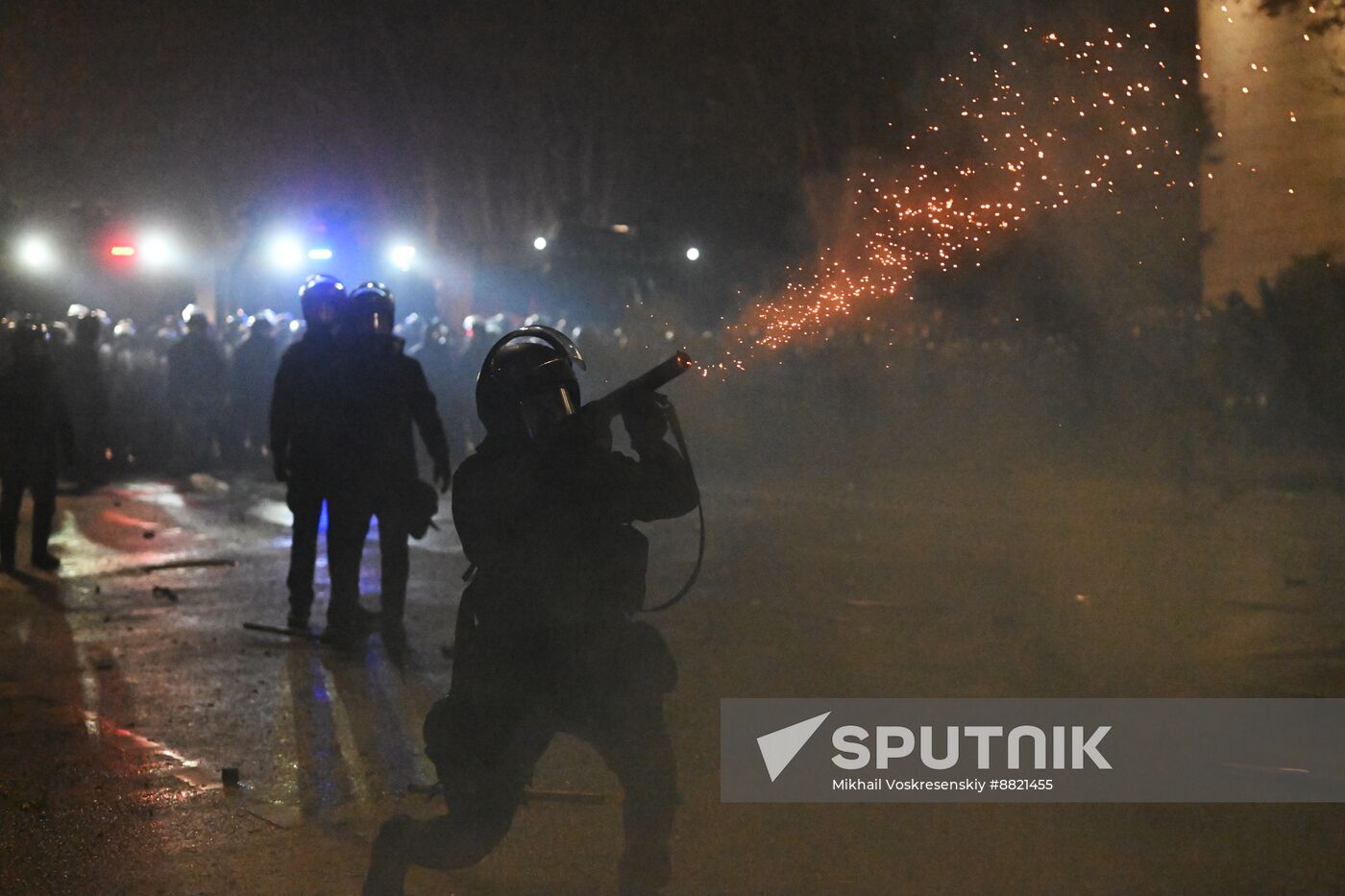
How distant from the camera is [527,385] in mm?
3797

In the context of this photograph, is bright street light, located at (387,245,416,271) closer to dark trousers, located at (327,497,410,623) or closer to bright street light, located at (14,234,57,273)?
bright street light, located at (14,234,57,273)

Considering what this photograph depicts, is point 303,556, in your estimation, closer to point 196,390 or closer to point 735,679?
point 735,679

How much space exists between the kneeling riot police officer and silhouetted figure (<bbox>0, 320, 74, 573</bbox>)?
880 centimetres

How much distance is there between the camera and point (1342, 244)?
15172 mm

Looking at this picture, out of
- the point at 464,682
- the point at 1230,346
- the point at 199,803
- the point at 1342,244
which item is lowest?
the point at 199,803

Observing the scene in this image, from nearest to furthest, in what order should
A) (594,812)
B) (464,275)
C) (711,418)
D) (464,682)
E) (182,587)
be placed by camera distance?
(464,682)
(594,812)
(182,587)
(711,418)
(464,275)

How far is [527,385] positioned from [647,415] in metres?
0.35

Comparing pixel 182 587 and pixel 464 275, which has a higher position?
pixel 464 275

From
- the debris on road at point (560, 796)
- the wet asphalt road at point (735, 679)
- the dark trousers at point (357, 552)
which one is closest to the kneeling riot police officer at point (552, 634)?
the wet asphalt road at point (735, 679)

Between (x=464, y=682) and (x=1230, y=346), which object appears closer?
(x=464, y=682)

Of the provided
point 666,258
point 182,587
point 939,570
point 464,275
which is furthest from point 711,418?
point 464,275

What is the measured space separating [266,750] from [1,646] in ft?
10.6

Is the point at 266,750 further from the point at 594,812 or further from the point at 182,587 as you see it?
the point at 182,587

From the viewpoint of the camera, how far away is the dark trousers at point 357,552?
340 inches
